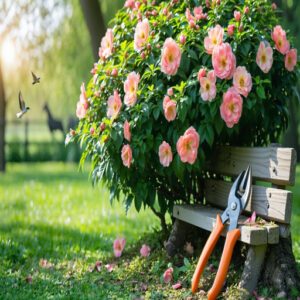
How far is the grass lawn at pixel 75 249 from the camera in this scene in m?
3.51

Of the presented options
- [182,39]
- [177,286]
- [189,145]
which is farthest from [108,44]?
[177,286]

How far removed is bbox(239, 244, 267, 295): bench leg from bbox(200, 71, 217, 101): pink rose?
35.0 inches

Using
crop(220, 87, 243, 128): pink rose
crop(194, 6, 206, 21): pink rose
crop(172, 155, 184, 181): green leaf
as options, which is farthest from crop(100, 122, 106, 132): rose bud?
crop(194, 6, 206, 21): pink rose

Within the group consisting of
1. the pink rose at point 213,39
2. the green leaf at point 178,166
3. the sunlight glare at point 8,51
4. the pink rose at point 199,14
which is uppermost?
the sunlight glare at point 8,51

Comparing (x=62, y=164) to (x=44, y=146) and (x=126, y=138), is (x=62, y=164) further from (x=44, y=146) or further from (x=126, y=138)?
(x=126, y=138)

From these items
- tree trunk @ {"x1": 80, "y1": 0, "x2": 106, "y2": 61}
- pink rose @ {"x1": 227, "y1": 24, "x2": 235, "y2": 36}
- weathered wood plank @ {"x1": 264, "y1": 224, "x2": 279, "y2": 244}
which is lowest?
weathered wood plank @ {"x1": 264, "y1": 224, "x2": 279, "y2": 244}

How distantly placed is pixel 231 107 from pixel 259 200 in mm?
564

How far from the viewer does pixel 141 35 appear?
365cm

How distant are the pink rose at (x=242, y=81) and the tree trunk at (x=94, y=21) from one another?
277 cm

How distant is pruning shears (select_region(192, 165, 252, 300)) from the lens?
305 cm

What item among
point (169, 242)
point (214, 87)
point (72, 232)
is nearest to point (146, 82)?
point (214, 87)

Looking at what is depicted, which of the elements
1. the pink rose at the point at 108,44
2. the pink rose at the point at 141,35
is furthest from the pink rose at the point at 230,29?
the pink rose at the point at 108,44

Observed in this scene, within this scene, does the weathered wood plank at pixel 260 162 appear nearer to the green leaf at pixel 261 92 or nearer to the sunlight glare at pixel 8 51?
the green leaf at pixel 261 92

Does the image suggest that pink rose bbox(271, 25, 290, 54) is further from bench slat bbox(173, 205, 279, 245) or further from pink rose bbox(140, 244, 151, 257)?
pink rose bbox(140, 244, 151, 257)
